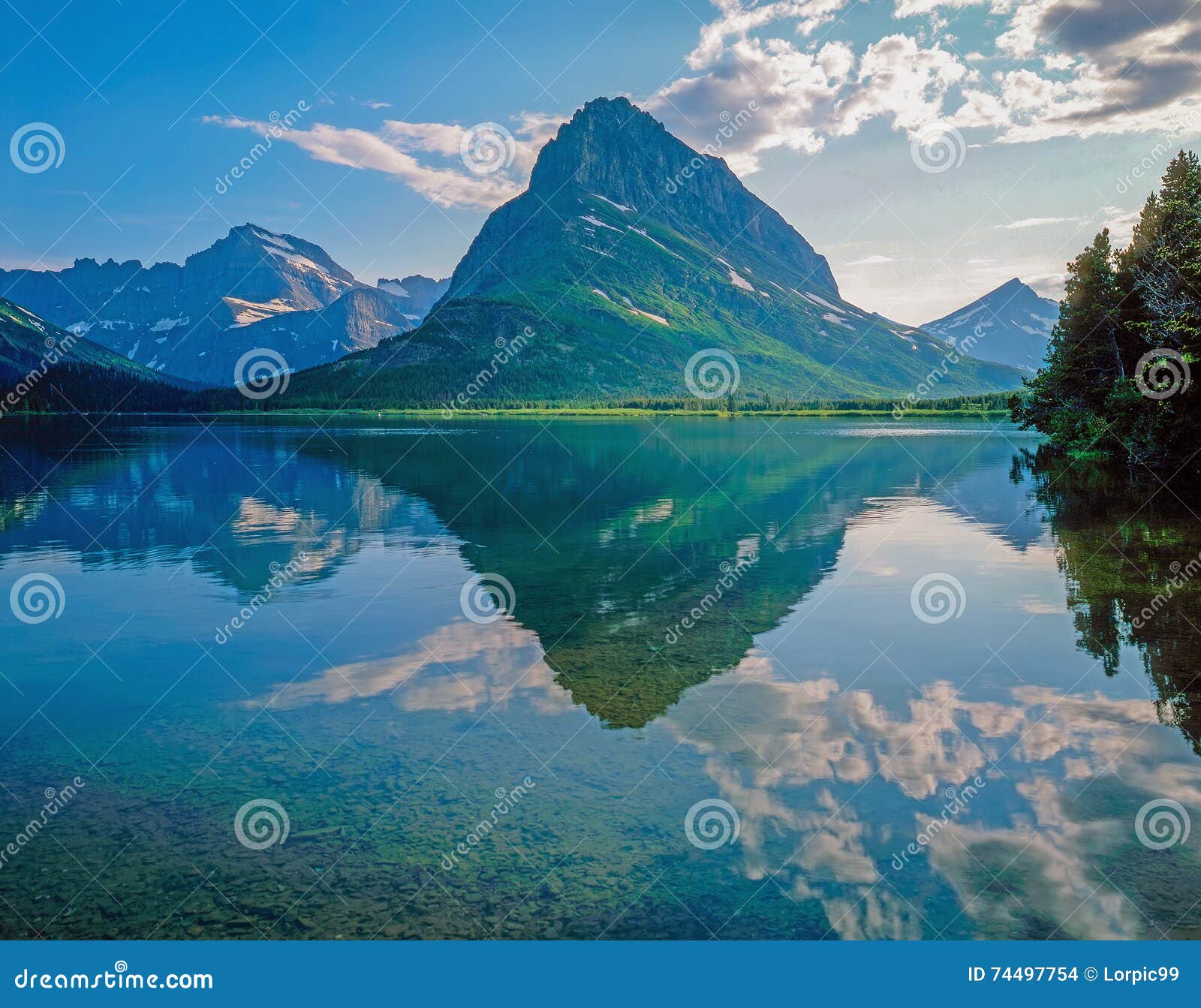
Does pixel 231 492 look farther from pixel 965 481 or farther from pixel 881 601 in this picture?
pixel 965 481

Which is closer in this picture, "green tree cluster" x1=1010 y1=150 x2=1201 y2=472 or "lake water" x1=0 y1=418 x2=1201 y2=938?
"lake water" x1=0 y1=418 x2=1201 y2=938

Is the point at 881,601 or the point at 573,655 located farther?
the point at 881,601

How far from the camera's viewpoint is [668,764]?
53.9ft

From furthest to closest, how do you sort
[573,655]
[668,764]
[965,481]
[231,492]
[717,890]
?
[965,481] → [231,492] → [573,655] → [668,764] → [717,890]

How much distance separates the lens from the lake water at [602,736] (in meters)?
12.1

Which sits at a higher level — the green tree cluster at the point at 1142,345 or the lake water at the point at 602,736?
the green tree cluster at the point at 1142,345

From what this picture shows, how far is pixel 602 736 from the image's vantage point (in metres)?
17.9

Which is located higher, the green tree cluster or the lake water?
the green tree cluster

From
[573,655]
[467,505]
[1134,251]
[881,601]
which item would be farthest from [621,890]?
[1134,251]

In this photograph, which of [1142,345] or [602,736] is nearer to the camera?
[602,736]

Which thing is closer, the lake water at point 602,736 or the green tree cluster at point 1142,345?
the lake water at point 602,736

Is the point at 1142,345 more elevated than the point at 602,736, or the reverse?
the point at 1142,345

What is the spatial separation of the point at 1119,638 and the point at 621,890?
1961cm

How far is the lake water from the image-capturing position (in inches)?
476
